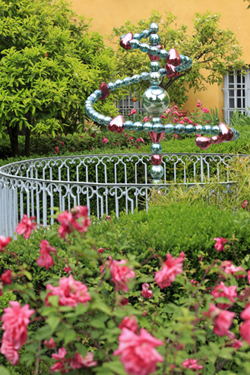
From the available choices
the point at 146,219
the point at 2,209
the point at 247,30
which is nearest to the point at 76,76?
the point at 2,209

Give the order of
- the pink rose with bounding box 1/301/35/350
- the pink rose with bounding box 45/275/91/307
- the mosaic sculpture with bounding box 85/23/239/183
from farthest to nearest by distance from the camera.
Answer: the mosaic sculpture with bounding box 85/23/239/183 < the pink rose with bounding box 45/275/91/307 < the pink rose with bounding box 1/301/35/350

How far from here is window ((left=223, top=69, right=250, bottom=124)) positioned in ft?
56.2

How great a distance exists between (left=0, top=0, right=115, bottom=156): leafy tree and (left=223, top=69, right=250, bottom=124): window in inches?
366

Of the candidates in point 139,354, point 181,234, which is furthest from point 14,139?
point 139,354

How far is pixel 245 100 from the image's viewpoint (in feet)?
57.4

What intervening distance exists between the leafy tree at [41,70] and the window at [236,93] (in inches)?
366

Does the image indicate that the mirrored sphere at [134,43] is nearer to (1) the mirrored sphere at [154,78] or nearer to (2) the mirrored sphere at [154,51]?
(2) the mirrored sphere at [154,51]

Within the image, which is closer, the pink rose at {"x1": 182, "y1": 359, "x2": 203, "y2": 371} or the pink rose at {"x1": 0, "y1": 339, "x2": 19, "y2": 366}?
the pink rose at {"x1": 0, "y1": 339, "x2": 19, "y2": 366}

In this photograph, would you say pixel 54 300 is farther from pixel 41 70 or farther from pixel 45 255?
pixel 41 70

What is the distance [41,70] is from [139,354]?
6611mm

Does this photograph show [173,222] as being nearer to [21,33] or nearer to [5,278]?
[5,278]

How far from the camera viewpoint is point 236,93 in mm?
17516

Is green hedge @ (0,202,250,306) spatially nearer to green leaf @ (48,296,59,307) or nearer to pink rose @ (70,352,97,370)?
pink rose @ (70,352,97,370)

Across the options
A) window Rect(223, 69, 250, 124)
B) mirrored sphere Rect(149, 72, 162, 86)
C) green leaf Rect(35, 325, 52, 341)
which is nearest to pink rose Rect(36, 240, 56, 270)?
green leaf Rect(35, 325, 52, 341)
